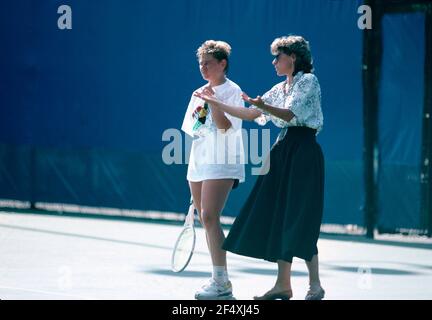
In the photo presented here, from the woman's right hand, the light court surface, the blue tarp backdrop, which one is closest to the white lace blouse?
the woman's right hand

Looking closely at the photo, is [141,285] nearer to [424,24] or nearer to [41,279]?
[41,279]

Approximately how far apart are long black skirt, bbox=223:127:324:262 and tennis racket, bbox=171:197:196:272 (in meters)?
0.66

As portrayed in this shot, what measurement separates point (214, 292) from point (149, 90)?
6736mm

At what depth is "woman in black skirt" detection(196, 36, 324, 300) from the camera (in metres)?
8.33

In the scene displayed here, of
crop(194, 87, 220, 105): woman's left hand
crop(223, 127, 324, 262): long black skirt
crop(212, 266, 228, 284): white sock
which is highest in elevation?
crop(194, 87, 220, 105): woman's left hand

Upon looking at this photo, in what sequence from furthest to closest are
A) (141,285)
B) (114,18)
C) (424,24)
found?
1. (114,18)
2. (424,24)
3. (141,285)

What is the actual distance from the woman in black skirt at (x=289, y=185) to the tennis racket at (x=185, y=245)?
677 millimetres

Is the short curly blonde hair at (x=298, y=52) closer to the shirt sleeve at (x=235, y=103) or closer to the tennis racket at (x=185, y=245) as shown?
the shirt sleeve at (x=235, y=103)

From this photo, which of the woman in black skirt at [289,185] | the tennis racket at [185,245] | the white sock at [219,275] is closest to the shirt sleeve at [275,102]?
the woman in black skirt at [289,185]

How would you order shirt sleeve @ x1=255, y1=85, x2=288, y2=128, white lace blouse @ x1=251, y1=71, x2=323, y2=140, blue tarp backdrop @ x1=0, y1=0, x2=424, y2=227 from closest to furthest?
white lace blouse @ x1=251, y1=71, x2=323, y2=140 < shirt sleeve @ x1=255, y1=85, x2=288, y2=128 < blue tarp backdrop @ x1=0, y1=0, x2=424, y2=227

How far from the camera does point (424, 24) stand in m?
13.1

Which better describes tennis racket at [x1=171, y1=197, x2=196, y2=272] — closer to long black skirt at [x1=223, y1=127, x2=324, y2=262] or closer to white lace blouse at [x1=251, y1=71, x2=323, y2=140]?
long black skirt at [x1=223, y1=127, x2=324, y2=262]

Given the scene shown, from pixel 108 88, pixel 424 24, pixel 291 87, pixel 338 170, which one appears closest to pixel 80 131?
pixel 108 88
